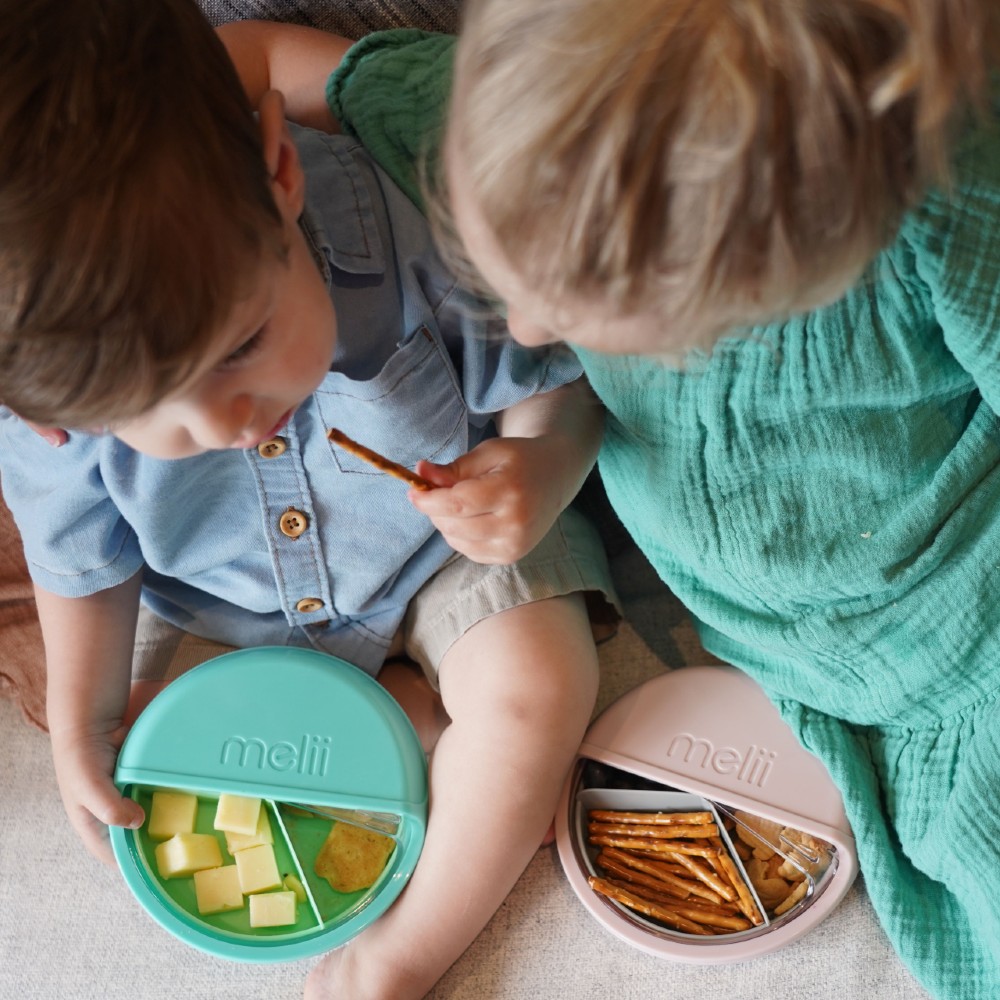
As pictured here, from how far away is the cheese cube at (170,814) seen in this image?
0.93 m

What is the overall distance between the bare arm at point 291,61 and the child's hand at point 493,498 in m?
0.32

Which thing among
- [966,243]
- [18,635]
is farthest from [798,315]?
[18,635]

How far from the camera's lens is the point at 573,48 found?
0.46 metres

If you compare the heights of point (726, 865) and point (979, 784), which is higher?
point (979, 784)

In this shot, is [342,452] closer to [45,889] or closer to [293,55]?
[293,55]

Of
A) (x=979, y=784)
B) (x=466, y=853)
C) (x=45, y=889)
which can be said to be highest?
(x=979, y=784)

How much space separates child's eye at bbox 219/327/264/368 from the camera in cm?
64

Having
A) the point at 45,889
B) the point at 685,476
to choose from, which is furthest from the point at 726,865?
the point at 45,889

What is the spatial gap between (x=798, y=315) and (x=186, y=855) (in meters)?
0.66

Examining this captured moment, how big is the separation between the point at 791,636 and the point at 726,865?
22 cm

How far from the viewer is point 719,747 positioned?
97 centimetres

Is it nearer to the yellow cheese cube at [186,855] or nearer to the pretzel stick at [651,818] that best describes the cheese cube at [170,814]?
the yellow cheese cube at [186,855]

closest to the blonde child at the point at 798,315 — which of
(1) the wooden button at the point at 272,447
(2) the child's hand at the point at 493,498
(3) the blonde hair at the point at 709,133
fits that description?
(3) the blonde hair at the point at 709,133

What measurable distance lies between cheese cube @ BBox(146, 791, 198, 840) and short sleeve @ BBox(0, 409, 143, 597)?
19cm
